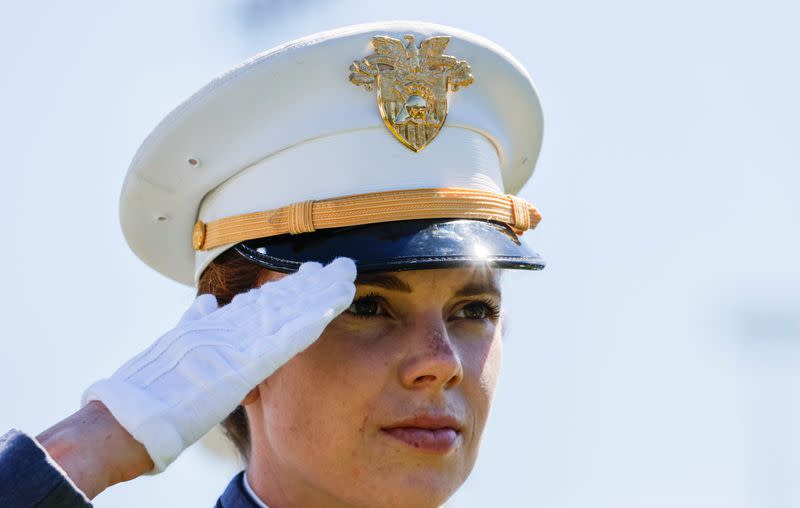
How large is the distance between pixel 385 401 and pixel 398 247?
379mm

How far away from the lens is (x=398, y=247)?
3223 mm

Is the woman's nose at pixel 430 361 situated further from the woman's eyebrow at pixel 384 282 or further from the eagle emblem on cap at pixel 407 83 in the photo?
the eagle emblem on cap at pixel 407 83

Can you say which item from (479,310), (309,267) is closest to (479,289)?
(479,310)

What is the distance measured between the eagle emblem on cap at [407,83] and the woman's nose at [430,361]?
0.50 meters

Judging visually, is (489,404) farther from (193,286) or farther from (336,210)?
(193,286)

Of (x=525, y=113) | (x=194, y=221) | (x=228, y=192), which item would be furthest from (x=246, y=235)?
(x=525, y=113)

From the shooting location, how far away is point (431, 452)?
10.6ft

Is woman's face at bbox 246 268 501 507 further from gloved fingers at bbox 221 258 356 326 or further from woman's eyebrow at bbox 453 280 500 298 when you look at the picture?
gloved fingers at bbox 221 258 356 326

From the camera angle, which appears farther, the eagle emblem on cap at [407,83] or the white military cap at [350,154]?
the eagle emblem on cap at [407,83]

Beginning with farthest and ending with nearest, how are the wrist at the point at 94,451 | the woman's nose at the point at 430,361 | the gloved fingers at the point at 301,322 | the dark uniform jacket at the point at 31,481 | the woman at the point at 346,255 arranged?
the woman's nose at the point at 430,361, the woman at the point at 346,255, the gloved fingers at the point at 301,322, the wrist at the point at 94,451, the dark uniform jacket at the point at 31,481

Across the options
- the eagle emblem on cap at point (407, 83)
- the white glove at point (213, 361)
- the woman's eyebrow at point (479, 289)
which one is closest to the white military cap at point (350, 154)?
the eagle emblem on cap at point (407, 83)

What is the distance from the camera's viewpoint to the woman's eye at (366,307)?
328 cm

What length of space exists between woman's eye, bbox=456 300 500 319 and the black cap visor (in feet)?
0.56

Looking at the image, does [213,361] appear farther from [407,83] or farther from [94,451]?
[407,83]
